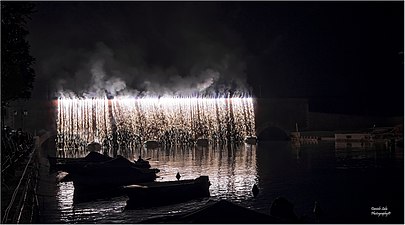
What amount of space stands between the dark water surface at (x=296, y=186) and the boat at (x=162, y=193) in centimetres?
71

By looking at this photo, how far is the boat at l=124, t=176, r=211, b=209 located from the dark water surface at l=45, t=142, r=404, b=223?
0.71 metres

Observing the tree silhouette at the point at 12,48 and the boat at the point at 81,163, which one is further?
the boat at the point at 81,163

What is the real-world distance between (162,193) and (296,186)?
13.4 m

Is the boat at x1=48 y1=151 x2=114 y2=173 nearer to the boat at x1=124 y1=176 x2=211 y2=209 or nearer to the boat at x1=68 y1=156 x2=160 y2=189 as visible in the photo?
the boat at x1=68 y1=156 x2=160 y2=189

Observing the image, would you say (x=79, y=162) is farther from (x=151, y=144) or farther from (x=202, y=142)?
(x=202, y=142)

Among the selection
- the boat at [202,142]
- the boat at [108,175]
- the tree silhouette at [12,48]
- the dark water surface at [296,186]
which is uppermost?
the tree silhouette at [12,48]

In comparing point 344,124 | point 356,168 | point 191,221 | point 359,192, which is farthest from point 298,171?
point 344,124

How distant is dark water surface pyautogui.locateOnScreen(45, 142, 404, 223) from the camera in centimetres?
3100

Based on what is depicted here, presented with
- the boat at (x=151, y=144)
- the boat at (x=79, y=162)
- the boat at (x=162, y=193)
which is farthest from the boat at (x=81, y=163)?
the boat at (x=151, y=144)

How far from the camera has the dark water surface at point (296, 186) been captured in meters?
31.0

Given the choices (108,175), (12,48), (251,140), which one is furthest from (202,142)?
(12,48)

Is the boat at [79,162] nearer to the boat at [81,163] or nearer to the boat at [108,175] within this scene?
the boat at [81,163]

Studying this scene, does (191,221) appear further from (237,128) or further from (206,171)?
(237,128)

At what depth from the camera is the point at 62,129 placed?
8844 centimetres
